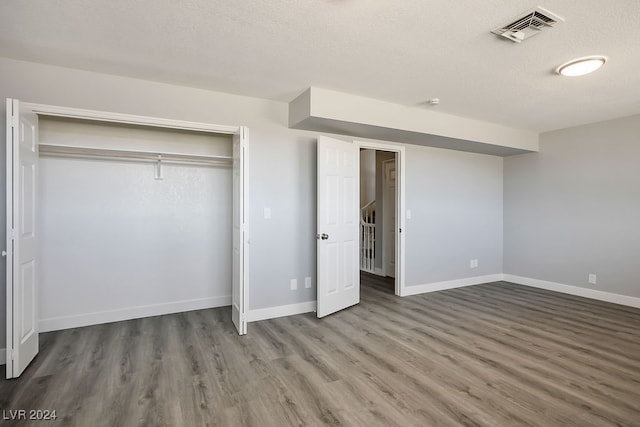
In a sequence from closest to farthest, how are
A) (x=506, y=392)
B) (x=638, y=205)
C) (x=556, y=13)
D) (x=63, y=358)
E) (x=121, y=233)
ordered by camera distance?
1. (x=556, y=13)
2. (x=506, y=392)
3. (x=63, y=358)
4. (x=121, y=233)
5. (x=638, y=205)

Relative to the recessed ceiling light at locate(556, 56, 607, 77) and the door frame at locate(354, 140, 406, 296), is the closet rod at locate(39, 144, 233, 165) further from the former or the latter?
the recessed ceiling light at locate(556, 56, 607, 77)

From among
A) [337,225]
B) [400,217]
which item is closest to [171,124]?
[337,225]

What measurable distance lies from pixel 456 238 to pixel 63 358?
5133 mm

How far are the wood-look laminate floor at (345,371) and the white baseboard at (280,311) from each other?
0.42 ft

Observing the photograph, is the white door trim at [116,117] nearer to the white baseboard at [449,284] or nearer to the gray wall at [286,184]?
the gray wall at [286,184]

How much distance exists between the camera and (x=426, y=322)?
3695 mm

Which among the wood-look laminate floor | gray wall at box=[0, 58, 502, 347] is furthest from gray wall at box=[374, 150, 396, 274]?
the wood-look laminate floor

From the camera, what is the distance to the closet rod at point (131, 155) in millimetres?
3301

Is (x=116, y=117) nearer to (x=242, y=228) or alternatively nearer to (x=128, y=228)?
(x=128, y=228)

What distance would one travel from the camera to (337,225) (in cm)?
405

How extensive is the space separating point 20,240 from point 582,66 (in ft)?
15.3

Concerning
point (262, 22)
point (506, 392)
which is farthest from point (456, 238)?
point (262, 22)

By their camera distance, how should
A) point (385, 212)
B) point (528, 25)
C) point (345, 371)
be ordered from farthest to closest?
point (385, 212) → point (345, 371) → point (528, 25)

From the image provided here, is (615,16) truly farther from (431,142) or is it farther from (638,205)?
(638,205)
